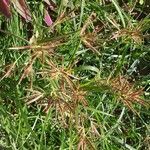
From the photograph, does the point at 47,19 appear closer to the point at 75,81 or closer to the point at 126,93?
the point at 75,81

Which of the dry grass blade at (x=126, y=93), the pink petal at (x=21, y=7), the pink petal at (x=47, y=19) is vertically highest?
the pink petal at (x=21, y=7)

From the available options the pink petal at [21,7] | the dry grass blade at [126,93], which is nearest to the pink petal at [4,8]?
the pink petal at [21,7]

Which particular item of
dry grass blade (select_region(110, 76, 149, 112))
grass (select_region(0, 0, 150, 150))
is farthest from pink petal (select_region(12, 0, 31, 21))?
dry grass blade (select_region(110, 76, 149, 112))

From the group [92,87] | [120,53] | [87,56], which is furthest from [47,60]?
[120,53]

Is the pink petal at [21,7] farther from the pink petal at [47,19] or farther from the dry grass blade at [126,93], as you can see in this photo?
the dry grass blade at [126,93]

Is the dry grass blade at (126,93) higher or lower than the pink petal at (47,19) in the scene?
lower

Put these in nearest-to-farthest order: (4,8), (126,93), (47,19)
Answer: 1. (4,8)
2. (126,93)
3. (47,19)

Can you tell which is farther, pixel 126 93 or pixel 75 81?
pixel 75 81

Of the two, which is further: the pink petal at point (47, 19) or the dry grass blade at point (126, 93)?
the pink petal at point (47, 19)

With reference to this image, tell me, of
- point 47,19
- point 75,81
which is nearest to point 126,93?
point 75,81

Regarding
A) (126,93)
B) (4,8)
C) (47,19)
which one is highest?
(4,8)
